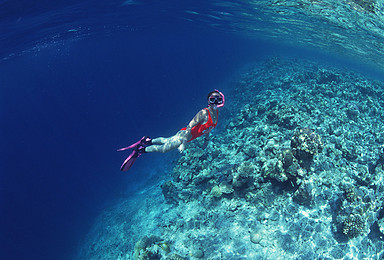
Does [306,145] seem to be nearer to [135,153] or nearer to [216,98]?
[216,98]

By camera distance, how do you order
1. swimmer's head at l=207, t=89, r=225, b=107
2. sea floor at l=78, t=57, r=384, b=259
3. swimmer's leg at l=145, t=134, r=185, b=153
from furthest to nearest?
swimmer's leg at l=145, t=134, r=185, b=153 < sea floor at l=78, t=57, r=384, b=259 < swimmer's head at l=207, t=89, r=225, b=107

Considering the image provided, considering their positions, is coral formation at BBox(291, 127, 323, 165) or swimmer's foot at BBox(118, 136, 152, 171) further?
swimmer's foot at BBox(118, 136, 152, 171)

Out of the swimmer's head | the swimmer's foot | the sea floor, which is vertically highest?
the swimmer's head

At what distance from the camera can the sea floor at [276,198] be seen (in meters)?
6.46

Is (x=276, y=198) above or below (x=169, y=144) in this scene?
below

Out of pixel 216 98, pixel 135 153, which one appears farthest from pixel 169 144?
pixel 216 98

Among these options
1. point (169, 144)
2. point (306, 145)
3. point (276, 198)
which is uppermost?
point (169, 144)

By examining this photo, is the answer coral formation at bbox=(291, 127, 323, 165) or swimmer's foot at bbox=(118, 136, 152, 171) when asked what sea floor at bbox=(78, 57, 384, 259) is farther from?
swimmer's foot at bbox=(118, 136, 152, 171)

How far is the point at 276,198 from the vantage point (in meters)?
7.41

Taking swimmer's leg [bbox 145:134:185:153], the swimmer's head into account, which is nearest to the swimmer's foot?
swimmer's leg [bbox 145:134:185:153]

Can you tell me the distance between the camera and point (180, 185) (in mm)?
10508

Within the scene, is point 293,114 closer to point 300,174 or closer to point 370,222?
point 300,174

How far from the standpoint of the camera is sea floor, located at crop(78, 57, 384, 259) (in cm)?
646

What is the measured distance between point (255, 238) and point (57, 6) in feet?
69.4
